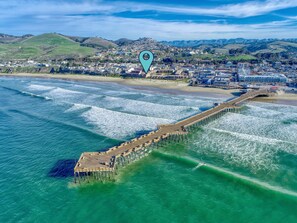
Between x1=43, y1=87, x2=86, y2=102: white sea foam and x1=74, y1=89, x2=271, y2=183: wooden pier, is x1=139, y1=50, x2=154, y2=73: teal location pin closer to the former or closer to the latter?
x1=43, y1=87, x2=86, y2=102: white sea foam

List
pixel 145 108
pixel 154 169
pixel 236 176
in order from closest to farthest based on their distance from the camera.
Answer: pixel 236 176 → pixel 154 169 → pixel 145 108

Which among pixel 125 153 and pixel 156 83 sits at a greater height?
pixel 156 83

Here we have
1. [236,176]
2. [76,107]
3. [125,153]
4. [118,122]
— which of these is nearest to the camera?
[236,176]

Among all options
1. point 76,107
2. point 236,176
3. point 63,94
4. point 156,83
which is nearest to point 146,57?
point 156,83

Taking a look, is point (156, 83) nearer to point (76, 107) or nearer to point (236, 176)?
point (76, 107)

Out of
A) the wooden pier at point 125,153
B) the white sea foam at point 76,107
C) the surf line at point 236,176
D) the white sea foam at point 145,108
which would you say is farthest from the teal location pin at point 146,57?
the surf line at point 236,176

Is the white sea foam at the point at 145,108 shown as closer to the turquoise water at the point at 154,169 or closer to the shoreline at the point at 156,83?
the turquoise water at the point at 154,169

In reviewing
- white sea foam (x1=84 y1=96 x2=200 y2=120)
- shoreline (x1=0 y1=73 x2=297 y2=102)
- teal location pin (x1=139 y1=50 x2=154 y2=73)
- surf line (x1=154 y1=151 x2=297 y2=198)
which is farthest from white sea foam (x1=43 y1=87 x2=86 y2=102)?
surf line (x1=154 y1=151 x2=297 y2=198)
